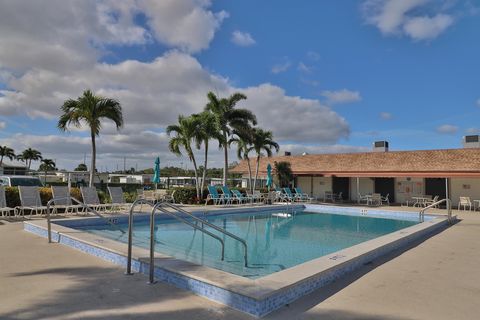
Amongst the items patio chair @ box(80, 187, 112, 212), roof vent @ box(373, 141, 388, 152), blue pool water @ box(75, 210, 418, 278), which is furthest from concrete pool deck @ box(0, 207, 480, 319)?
roof vent @ box(373, 141, 388, 152)

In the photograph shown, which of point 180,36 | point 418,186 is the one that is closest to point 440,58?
point 418,186

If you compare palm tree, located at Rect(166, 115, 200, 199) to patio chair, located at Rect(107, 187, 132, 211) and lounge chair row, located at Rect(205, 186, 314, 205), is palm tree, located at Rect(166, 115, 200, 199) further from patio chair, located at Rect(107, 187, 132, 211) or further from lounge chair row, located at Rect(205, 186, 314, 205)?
patio chair, located at Rect(107, 187, 132, 211)

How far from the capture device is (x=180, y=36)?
13672 mm

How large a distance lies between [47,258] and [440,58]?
62.5ft

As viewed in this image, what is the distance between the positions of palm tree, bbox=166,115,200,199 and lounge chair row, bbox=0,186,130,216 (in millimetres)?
6596

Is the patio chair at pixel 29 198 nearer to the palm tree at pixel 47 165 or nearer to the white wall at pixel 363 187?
the white wall at pixel 363 187

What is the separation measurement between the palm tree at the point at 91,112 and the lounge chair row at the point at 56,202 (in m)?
1.86

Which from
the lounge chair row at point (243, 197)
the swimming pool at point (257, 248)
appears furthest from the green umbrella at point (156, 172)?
the swimming pool at point (257, 248)

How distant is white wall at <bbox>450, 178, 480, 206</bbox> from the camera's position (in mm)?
22359

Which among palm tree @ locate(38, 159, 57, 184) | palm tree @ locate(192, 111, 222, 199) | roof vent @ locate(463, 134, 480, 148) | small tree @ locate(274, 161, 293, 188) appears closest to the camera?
palm tree @ locate(192, 111, 222, 199)

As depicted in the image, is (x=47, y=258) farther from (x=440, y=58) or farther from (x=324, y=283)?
(x=440, y=58)

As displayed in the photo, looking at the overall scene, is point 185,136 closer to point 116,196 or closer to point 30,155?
point 116,196

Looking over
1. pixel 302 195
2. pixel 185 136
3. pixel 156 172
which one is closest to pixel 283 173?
pixel 302 195

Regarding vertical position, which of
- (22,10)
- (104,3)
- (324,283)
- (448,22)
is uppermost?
(448,22)
